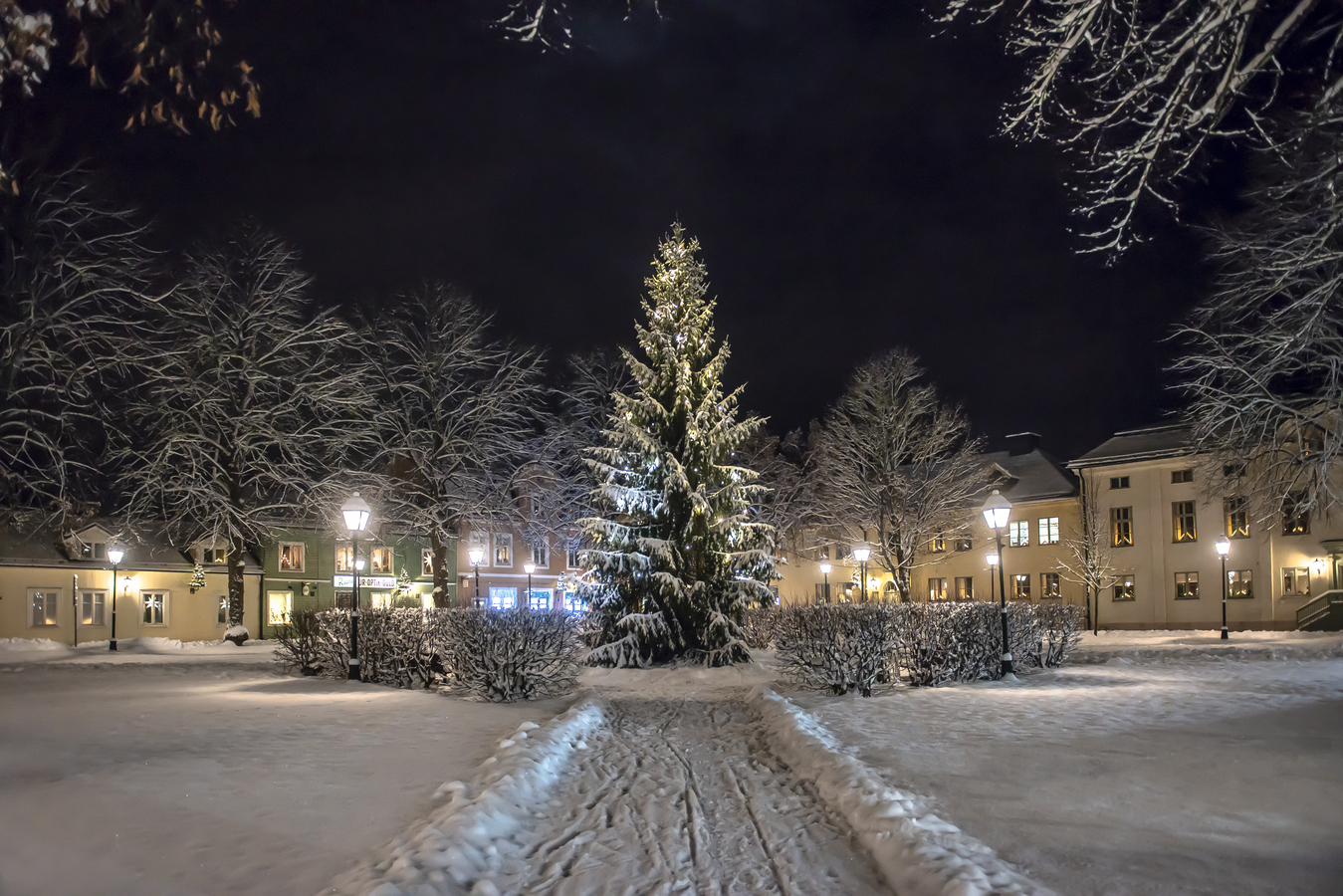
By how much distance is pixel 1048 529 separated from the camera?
1905 inches

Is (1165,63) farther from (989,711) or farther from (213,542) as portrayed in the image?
(213,542)

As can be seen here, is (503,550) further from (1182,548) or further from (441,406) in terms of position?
(1182,548)

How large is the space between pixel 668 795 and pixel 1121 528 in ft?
139

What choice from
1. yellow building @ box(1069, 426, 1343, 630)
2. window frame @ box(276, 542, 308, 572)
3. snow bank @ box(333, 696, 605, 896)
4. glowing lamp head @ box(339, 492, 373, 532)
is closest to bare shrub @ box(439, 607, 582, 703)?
glowing lamp head @ box(339, 492, 373, 532)

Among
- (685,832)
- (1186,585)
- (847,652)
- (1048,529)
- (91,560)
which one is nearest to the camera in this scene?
(685,832)

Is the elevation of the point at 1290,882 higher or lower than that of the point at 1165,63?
lower

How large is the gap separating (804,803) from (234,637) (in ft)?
94.0

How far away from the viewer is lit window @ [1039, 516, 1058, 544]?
1889 inches

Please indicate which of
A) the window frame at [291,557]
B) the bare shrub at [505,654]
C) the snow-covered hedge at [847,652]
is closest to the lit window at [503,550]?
the window frame at [291,557]

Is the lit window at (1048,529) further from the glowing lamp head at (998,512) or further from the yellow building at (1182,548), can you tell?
the glowing lamp head at (998,512)

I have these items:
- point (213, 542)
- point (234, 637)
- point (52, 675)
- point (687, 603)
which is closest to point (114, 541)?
point (213, 542)

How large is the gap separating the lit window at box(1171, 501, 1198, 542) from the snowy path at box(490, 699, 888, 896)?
126 feet


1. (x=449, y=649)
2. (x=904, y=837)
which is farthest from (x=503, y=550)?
(x=904, y=837)

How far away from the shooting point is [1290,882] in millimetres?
5176
